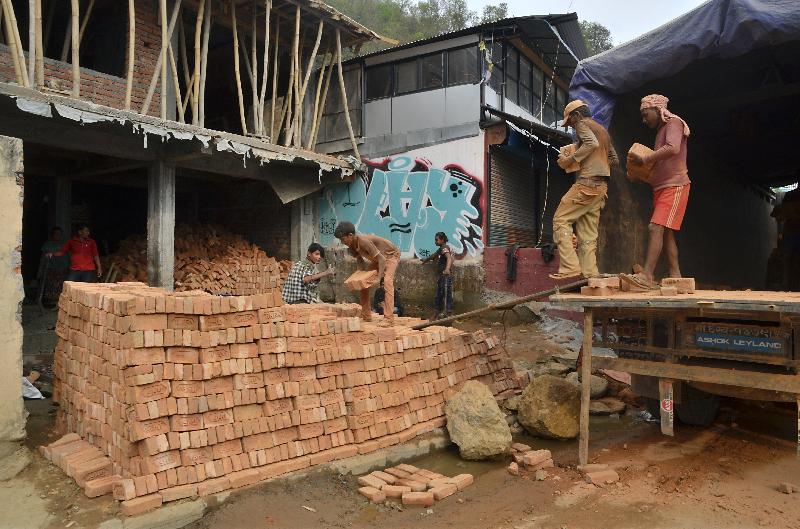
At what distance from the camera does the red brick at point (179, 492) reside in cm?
379

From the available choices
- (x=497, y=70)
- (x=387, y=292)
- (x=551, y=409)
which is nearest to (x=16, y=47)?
(x=387, y=292)

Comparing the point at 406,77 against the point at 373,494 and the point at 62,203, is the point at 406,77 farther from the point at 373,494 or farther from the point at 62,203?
the point at 373,494

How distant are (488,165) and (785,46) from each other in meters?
5.41

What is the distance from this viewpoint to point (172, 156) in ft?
34.1

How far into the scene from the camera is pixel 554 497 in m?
4.36

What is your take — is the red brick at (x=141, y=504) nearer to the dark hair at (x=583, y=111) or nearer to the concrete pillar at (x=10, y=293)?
the concrete pillar at (x=10, y=293)

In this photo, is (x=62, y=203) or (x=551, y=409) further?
(x=62, y=203)

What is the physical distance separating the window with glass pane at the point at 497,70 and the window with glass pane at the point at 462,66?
491 millimetres

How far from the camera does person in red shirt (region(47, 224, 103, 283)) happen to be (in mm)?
10125

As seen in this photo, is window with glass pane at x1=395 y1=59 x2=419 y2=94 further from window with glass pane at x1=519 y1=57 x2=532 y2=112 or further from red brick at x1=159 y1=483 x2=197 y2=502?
red brick at x1=159 y1=483 x2=197 y2=502

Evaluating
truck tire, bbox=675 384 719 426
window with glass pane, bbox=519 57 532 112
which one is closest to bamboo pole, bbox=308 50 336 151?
window with glass pane, bbox=519 57 532 112

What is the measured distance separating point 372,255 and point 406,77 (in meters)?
8.02

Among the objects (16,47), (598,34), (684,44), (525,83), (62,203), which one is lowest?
(62,203)

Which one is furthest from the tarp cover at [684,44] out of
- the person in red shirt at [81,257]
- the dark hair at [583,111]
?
the person in red shirt at [81,257]
